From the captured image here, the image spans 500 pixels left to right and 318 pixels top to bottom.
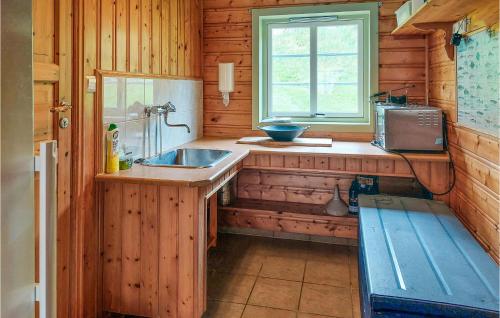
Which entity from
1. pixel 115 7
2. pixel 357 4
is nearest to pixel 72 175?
pixel 115 7

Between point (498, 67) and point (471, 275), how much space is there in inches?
33.4

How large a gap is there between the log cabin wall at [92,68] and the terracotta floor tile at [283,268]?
115 cm

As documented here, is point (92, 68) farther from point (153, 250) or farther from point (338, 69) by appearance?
point (338, 69)

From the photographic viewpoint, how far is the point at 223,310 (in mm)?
2182

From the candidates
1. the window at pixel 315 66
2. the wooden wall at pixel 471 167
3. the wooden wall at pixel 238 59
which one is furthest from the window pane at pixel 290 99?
the wooden wall at pixel 471 167

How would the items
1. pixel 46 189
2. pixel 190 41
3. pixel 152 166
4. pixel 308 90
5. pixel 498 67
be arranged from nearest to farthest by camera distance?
pixel 46 189
pixel 498 67
pixel 152 166
pixel 190 41
pixel 308 90

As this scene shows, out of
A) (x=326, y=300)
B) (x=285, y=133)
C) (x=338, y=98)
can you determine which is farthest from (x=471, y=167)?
(x=338, y=98)

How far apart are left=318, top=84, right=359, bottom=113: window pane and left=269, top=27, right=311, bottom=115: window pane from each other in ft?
0.40

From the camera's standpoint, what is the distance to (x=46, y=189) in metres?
0.69

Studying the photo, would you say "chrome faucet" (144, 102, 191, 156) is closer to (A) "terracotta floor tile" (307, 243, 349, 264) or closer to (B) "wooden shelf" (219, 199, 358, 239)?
(B) "wooden shelf" (219, 199, 358, 239)

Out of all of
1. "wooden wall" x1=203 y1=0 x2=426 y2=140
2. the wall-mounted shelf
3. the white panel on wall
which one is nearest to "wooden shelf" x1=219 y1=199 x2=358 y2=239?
"wooden wall" x1=203 y1=0 x2=426 y2=140

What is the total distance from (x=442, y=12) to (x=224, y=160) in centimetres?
143

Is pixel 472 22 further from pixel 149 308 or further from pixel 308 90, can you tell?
pixel 149 308

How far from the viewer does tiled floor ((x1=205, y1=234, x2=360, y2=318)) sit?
221 centimetres
